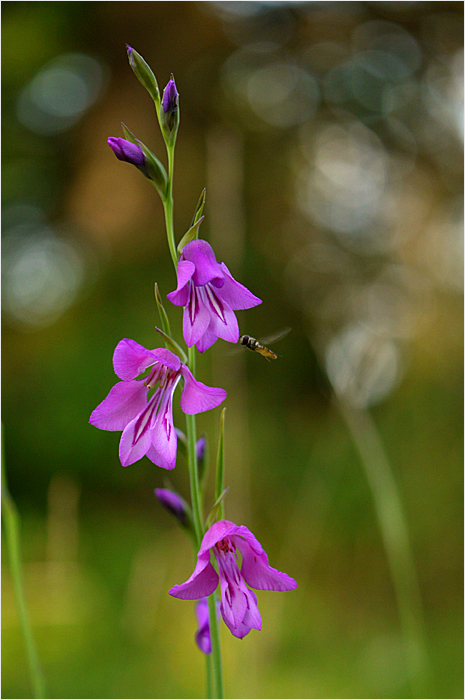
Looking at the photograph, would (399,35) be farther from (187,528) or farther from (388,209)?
(187,528)

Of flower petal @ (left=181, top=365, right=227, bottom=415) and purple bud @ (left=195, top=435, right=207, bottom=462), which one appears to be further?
purple bud @ (left=195, top=435, right=207, bottom=462)

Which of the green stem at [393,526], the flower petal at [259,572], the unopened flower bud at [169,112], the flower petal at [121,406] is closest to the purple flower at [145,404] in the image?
the flower petal at [121,406]

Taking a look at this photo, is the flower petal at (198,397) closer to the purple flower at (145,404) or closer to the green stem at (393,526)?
the purple flower at (145,404)

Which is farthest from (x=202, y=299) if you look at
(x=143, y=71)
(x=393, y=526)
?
(x=393, y=526)

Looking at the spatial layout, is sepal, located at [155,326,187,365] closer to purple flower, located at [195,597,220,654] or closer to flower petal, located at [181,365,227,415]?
flower petal, located at [181,365,227,415]

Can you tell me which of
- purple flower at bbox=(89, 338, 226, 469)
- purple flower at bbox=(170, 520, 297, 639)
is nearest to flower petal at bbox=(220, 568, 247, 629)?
purple flower at bbox=(170, 520, 297, 639)

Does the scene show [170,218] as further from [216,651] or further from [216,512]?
[216,651]

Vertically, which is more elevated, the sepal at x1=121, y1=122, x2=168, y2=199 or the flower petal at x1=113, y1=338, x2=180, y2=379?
the sepal at x1=121, y1=122, x2=168, y2=199
